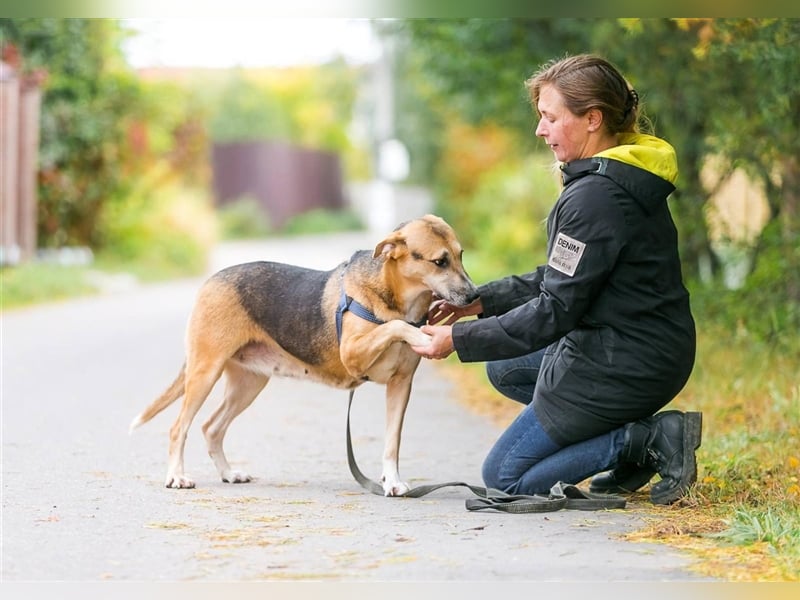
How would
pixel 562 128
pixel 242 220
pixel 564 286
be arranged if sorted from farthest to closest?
pixel 242 220, pixel 562 128, pixel 564 286

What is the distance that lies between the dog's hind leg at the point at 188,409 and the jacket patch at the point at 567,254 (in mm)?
1837

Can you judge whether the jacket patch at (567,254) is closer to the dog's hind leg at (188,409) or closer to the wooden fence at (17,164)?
the dog's hind leg at (188,409)

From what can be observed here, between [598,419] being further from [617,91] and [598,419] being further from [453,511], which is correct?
[617,91]

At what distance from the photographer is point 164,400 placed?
650cm

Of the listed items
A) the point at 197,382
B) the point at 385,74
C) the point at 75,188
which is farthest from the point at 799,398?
the point at 385,74

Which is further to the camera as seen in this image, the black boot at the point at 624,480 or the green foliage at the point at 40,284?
the green foliage at the point at 40,284

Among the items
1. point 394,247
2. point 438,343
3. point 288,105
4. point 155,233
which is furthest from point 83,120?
point 288,105

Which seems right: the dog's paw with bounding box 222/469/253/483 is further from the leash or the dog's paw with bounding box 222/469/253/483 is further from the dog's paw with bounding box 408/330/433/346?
the dog's paw with bounding box 408/330/433/346

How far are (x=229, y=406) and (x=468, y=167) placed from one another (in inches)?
909

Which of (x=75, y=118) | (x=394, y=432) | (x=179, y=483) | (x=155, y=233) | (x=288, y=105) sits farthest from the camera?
(x=288, y=105)

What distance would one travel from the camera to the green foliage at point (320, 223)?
39000 millimetres

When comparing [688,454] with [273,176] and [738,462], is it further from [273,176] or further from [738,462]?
[273,176]

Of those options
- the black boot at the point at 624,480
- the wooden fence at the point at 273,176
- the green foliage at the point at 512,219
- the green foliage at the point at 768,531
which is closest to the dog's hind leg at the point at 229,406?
the black boot at the point at 624,480

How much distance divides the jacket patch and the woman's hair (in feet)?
1.98
